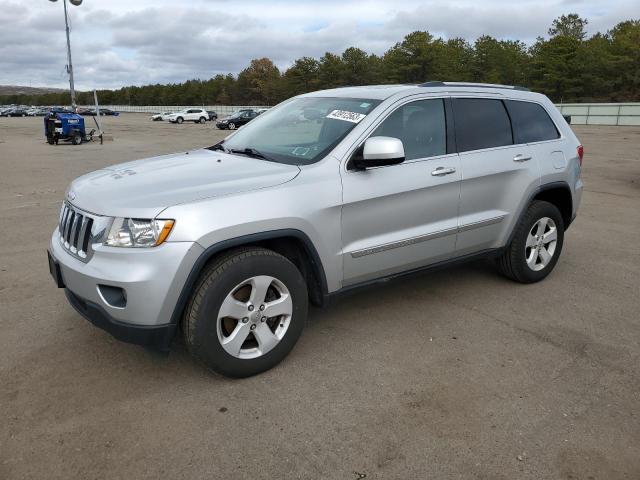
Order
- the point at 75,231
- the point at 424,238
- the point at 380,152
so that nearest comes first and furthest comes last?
the point at 75,231, the point at 380,152, the point at 424,238

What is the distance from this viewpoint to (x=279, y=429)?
284 cm

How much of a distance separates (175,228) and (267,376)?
43.4 inches

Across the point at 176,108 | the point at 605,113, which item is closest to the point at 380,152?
the point at 605,113

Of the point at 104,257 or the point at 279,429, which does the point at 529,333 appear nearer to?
the point at 279,429

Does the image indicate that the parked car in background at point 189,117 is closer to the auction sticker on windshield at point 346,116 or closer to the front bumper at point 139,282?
the auction sticker on windshield at point 346,116

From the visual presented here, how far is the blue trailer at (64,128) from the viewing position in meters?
22.3

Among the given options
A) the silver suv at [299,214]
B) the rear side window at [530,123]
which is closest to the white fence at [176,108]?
the rear side window at [530,123]

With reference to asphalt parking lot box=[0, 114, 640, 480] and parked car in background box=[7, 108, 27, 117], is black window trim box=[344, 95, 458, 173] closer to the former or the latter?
asphalt parking lot box=[0, 114, 640, 480]

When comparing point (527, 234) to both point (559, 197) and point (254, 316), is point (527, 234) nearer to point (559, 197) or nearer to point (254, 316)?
point (559, 197)

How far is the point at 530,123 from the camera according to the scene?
190 inches

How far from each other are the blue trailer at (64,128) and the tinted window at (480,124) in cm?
2155

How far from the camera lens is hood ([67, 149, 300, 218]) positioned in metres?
2.99

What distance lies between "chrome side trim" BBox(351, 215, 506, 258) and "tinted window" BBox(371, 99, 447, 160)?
576 mm

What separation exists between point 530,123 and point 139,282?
3634 millimetres
